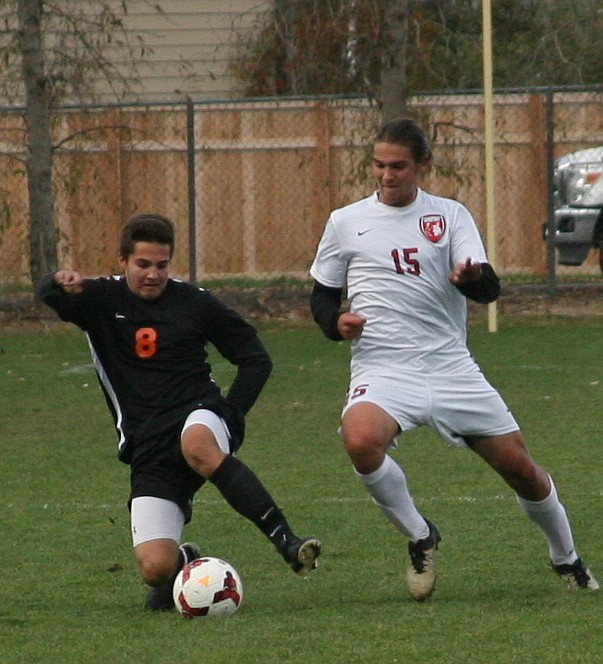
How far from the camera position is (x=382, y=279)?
5.77m

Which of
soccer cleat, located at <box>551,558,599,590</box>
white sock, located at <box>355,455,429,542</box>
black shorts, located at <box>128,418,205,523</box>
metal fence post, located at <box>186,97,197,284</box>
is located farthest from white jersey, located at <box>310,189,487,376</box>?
metal fence post, located at <box>186,97,197,284</box>

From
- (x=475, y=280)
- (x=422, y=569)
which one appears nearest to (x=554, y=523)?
(x=422, y=569)

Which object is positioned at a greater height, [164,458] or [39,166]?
[39,166]

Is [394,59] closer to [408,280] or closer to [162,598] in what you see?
[408,280]

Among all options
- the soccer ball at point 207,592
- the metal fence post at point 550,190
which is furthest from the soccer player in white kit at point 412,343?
the metal fence post at point 550,190

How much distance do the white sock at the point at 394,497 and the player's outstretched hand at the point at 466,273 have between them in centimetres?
68

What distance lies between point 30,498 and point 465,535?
91.6 inches

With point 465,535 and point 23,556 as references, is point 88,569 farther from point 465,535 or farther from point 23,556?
point 465,535

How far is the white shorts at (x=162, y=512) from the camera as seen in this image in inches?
222

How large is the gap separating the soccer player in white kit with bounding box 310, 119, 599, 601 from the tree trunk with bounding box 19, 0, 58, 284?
10.3m

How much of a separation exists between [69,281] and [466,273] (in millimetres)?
1410

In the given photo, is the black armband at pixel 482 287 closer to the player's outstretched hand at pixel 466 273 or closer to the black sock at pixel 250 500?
the player's outstretched hand at pixel 466 273

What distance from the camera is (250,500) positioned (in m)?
5.46

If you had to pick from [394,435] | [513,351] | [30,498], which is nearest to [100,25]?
[513,351]
